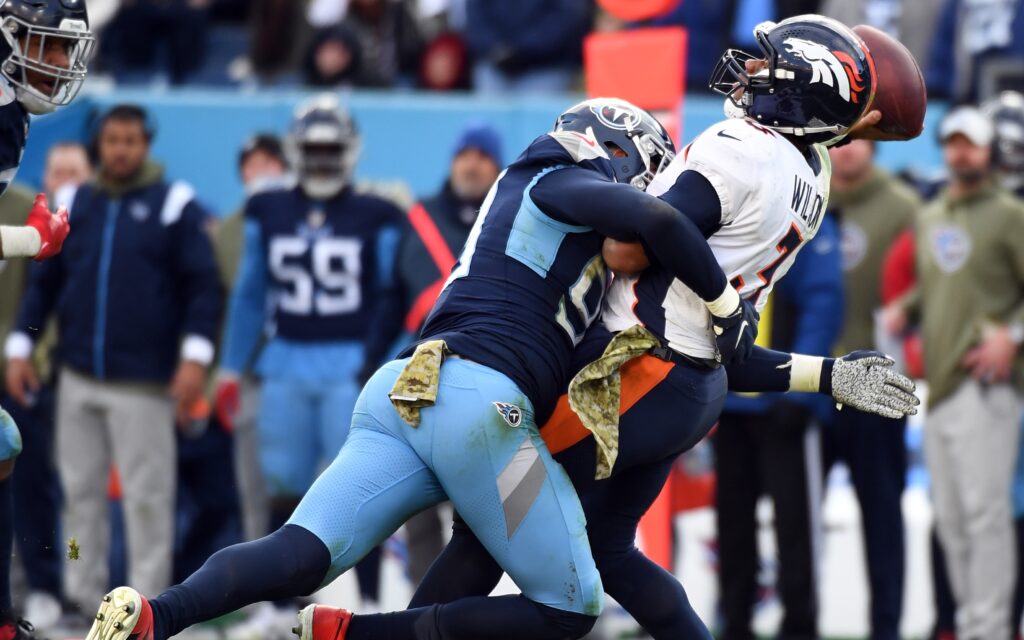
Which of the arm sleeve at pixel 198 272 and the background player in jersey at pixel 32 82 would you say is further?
the arm sleeve at pixel 198 272

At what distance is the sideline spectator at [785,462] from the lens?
7531mm

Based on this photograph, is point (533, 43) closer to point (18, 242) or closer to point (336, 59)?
point (336, 59)

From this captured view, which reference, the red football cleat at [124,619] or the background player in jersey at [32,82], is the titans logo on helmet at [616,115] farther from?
the red football cleat at [124,619]

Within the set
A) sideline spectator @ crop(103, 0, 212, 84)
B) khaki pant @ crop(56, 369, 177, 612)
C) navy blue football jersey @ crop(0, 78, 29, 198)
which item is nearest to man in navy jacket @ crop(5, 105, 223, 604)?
khaki pant @ crop(56, 369, 177, 612)

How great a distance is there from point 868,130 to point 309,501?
1.87 meters

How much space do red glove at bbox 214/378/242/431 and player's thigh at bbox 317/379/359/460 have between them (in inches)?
24.8

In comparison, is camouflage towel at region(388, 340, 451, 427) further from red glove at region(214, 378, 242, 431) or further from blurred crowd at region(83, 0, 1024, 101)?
blurred crowd at region(83, 0, 1024, 101)

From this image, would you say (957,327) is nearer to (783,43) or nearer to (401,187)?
(783,43)

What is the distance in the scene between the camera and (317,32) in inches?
458

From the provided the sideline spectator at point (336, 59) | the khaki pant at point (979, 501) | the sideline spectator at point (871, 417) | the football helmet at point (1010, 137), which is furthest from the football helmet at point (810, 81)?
the sideline spectator at point (336, 59)

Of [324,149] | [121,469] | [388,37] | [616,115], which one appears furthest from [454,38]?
[616,115]

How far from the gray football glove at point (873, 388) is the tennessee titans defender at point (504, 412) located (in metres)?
0.32

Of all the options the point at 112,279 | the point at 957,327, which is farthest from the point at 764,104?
the point at 112,279

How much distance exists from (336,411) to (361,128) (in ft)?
10.8
